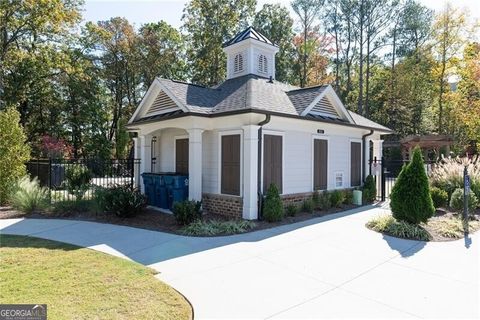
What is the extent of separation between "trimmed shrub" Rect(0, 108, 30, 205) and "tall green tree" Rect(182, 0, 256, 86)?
16.3 metres

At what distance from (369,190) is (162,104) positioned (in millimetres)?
8415

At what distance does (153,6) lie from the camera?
11.9 metres

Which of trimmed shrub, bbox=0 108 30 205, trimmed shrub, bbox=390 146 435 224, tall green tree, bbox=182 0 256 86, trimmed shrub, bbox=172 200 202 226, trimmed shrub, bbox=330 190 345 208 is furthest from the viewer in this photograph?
tall green tree, bbox=182 0 256 86

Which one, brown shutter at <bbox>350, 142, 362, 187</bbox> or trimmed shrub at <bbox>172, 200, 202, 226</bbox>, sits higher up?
brown shutter at <bbox>350, 142, 362, 187</bbox>

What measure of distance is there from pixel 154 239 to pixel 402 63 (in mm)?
29784

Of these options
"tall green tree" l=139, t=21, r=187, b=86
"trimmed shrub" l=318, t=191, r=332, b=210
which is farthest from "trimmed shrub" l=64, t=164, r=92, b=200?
"tall green tree" l=139, t=21, r=187, b=86

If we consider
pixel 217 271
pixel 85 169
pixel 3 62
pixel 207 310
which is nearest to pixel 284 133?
pixel 217 271

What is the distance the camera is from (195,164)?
9.18m

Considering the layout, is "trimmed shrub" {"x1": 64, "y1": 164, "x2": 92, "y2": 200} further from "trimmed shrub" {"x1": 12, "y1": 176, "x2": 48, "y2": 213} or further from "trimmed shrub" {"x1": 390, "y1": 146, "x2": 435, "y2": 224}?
"trimmed shrub" {"x1": 390, "y1": 146, "x2": 435, "y2": 224}

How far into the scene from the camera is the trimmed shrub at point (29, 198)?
9742 millimetres

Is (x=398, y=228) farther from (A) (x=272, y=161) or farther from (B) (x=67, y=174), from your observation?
(B) (x=67, y=174)

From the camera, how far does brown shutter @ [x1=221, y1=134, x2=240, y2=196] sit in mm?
9086

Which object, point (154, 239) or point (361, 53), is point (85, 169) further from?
point (361, 53)

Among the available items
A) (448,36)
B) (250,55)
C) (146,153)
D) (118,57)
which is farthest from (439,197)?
(118,57)
